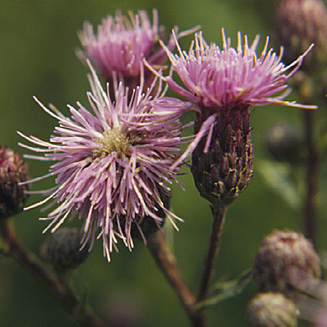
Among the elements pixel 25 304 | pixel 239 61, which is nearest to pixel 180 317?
pixel 25 304

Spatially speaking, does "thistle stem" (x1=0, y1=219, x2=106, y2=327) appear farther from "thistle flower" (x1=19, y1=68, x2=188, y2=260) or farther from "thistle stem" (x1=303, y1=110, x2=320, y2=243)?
"thistle stem" (x1=303, y1=110, x2=320, y2=243)

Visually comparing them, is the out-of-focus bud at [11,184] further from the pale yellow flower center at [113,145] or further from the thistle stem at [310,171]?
the thistle stem at [310,171]

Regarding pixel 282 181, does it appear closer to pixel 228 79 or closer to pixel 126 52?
pixel 126 52

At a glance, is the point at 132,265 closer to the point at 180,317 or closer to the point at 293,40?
the point at 180,317

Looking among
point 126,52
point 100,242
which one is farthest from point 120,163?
point 100,242

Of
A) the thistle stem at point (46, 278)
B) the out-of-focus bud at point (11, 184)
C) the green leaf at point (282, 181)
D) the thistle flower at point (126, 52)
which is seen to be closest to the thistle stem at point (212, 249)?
the thistle stem at point (46, 278)

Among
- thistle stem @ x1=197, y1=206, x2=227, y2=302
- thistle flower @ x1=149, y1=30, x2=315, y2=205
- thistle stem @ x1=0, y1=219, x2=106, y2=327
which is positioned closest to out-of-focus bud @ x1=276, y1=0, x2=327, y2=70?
thistle flower @ x1=149, y1=30, x2=315, y2=205
